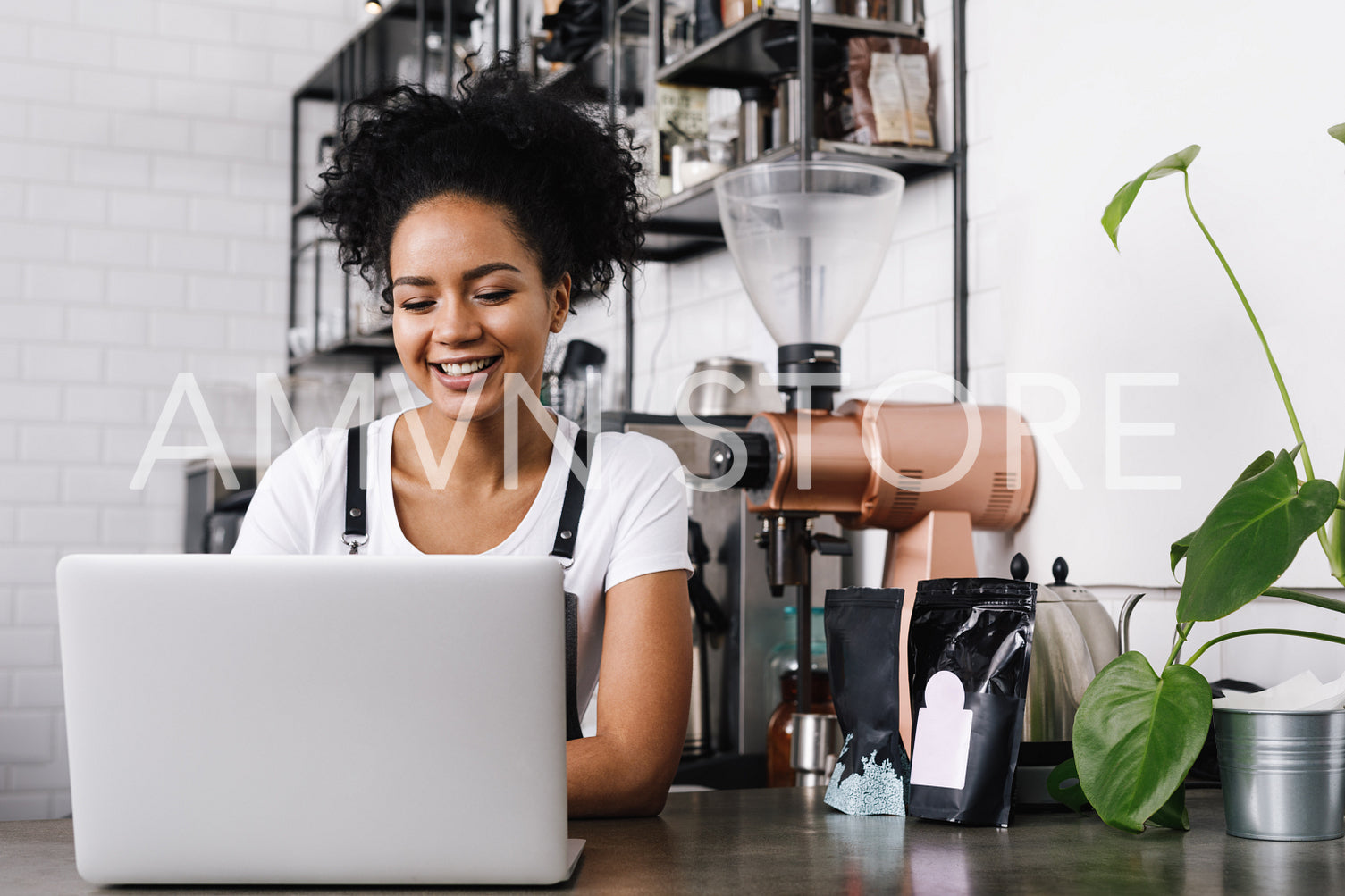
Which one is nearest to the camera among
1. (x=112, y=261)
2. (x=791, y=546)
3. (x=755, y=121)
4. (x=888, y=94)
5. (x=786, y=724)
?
(x=791, y=546)

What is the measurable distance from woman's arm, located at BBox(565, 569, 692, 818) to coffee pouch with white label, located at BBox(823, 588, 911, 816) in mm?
163

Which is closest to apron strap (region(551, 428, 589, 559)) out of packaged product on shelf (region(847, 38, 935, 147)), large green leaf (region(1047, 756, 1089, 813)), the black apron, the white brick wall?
the black apron

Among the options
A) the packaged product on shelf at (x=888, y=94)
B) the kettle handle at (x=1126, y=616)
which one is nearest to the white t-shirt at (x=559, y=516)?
the kettle handle at (x=1126, y=616)

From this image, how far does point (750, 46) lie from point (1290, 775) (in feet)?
4.88

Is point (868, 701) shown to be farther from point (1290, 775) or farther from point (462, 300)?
point (462, 300)

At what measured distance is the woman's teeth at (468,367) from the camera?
4.83ft

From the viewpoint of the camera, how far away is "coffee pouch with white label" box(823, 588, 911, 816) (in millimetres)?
1169

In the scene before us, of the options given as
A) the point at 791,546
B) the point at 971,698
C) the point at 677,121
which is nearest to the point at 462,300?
the point at 791,546

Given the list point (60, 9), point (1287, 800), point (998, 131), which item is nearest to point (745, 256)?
point (998, 131)

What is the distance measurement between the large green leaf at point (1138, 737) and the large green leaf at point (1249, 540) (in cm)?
6

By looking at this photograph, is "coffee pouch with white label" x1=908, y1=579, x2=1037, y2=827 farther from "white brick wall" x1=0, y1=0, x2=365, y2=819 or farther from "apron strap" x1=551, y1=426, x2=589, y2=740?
"white brick wall" x1=0, y1=0, x2=365, y2=819

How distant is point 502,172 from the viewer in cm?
150

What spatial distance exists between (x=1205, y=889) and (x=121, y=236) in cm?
392

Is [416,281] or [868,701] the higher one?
[416,281]
